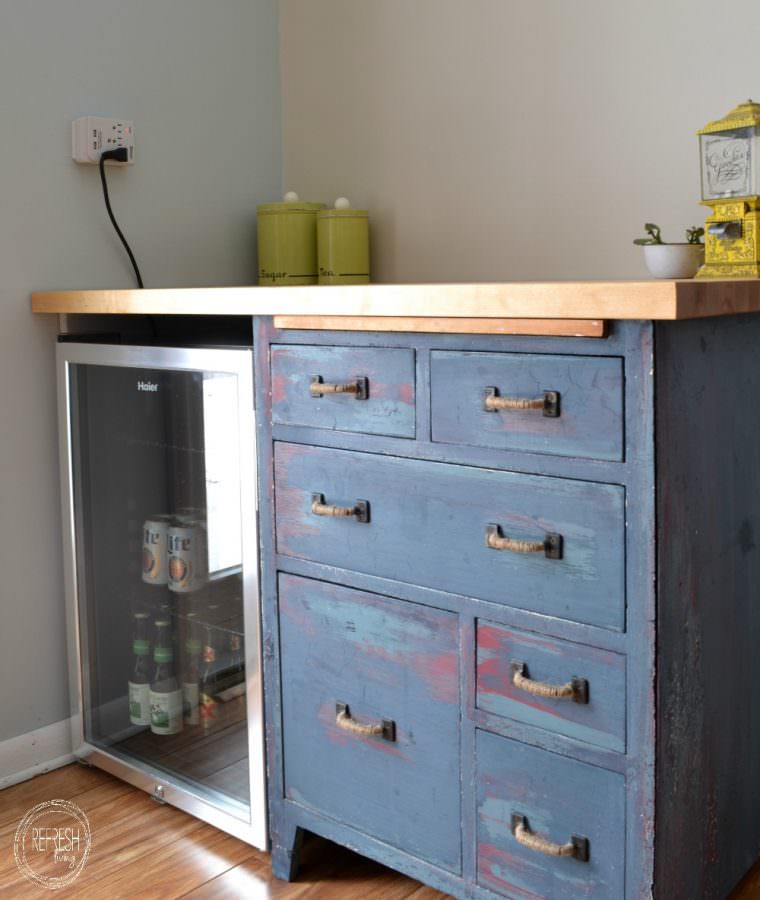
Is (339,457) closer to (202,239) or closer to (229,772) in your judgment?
(229,772)

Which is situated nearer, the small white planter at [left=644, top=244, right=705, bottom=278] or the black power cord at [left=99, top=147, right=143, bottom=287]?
the small white planter at [left=644, top=244, right=705, bottom=278]

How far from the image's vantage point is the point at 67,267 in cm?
205

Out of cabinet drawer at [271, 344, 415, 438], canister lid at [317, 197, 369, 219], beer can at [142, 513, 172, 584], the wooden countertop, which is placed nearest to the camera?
the wooden countertop

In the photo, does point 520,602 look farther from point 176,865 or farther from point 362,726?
point 176,865

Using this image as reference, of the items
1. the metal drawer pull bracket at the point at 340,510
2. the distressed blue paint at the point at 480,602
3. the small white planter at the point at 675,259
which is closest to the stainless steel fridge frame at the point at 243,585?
the distressed blue paint at the point at 480,602

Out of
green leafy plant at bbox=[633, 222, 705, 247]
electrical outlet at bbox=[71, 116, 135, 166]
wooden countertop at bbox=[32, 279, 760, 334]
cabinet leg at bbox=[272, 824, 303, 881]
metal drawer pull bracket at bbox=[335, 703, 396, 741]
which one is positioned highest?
electrical outlet at bbox=[71, 116, 135, 166]

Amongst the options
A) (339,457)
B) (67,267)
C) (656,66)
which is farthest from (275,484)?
(656,66)

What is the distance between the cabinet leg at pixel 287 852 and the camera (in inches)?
65.2

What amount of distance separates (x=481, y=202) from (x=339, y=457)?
2.55 feet

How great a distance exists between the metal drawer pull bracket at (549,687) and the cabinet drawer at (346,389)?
0.34 metres

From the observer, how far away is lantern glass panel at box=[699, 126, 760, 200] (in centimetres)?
154

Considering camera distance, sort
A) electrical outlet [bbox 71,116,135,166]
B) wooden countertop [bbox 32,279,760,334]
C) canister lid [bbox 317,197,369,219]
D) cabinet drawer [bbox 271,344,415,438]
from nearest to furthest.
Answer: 1. wooden countertop [bbox 32,279,760,334]
2. cabinet drawer [bbox 271,344,415,438]
3. electrical outlet [bbox 71,116,135,166]
4. canister lid [bbox 317,197,369,219]

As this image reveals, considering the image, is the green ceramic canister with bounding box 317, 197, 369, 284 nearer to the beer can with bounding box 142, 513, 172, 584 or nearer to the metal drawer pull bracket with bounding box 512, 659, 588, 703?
the beer can with bounding box 142, 513, 172, 584

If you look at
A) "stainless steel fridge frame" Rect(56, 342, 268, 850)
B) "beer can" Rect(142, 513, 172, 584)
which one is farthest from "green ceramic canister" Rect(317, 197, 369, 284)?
"beer can" Rect(142, 513, 172, 584)
